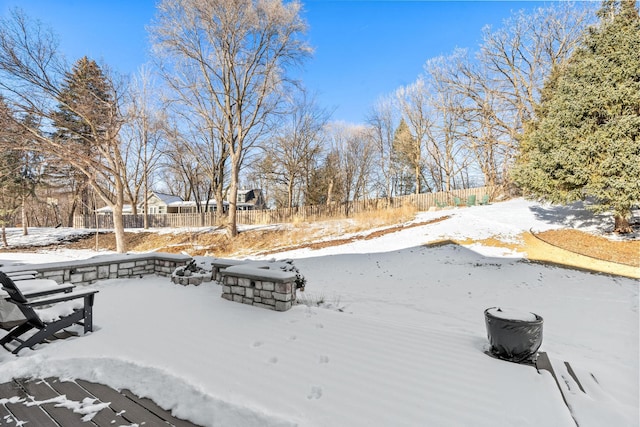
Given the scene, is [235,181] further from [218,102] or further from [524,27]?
[524,27]

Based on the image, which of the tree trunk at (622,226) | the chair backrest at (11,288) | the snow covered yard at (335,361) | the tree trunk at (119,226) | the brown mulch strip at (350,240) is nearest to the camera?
the snow covered yard at (335,361)

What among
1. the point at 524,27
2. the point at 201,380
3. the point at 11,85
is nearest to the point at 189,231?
the point at 11,85

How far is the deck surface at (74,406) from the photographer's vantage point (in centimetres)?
183

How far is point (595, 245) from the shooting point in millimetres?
8805

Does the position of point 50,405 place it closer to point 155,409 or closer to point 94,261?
point 155,409

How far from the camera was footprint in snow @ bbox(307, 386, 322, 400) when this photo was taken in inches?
81.5

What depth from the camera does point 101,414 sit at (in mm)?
1894

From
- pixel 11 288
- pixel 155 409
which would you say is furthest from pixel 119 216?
pixel 155 409

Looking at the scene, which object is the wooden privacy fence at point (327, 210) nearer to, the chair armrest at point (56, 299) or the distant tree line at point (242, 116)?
the distant tree line at point (242, 116)

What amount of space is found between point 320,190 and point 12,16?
2067cm

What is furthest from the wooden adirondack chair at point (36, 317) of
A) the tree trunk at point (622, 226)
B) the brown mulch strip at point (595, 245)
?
the tree trunk at point (622, 226)

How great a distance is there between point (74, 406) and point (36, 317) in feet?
4.45

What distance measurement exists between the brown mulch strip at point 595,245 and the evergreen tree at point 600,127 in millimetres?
875

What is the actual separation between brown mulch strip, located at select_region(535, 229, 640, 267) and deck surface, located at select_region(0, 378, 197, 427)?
1072 cm
